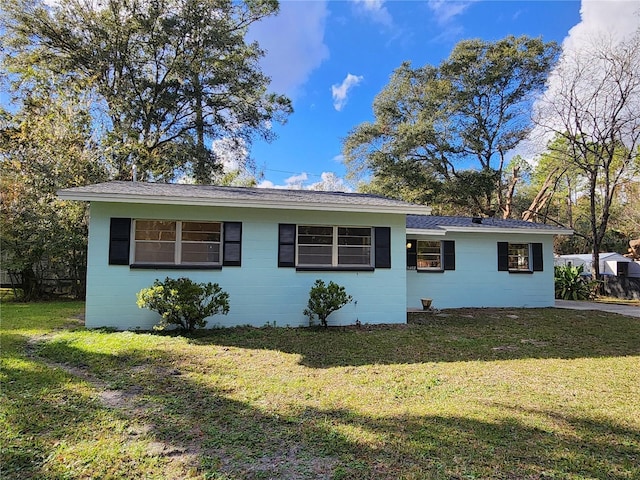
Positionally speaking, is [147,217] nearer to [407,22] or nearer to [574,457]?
[574,457]

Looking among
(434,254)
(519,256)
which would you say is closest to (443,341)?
(434,254)

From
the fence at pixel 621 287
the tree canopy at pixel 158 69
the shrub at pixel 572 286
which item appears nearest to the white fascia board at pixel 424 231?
the shrub at pixel 572 286

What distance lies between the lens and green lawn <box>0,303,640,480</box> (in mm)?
2637

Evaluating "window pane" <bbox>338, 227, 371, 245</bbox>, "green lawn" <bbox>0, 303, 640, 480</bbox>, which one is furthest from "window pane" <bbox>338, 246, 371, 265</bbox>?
"green lawn" <bbox>0, 303, 640, 480</bbox>

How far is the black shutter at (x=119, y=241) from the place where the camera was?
7.00 meters

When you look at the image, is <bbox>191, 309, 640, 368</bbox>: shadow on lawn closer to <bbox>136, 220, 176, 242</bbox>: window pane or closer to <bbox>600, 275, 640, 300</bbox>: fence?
<bbox>136, 220, 176, 242</bbox>: window pane

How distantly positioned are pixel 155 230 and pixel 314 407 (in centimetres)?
531

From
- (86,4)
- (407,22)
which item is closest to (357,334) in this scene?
(407,22)

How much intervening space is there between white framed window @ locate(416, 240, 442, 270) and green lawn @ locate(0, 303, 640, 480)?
13.9 feet

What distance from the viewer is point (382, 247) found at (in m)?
8.11

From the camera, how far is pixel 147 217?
7215 millimetres

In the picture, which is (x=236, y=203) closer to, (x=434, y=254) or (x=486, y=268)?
(x=434, y=254)

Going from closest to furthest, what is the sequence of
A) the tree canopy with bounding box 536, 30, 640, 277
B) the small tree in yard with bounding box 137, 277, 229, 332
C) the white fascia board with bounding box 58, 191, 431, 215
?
1. the small tree in yard with bounding box 137, 277, 229, 332
2. the white fascia board with bounding box 58, 191, 431, 215
3. the tree canopy with bounding box 536, 30, 640, 277

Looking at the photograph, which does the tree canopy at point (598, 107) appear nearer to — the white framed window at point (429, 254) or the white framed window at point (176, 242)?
the white framed window at point (429, 254)
